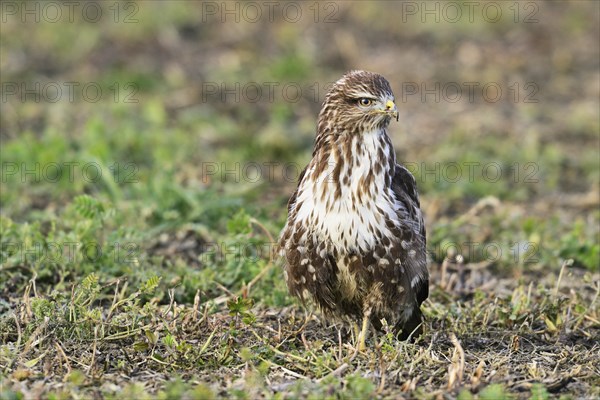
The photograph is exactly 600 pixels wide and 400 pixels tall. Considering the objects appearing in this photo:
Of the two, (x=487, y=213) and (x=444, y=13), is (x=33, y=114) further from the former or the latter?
(x=444, y=13)

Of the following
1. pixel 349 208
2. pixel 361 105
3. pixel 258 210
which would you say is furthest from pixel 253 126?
pixel 349 208

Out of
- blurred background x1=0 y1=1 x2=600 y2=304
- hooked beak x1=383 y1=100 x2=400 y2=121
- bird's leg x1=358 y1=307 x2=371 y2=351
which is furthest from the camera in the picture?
blurred background x1=0 y1=1 x2=600 y2=304

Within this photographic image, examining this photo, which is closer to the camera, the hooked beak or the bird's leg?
the bird's leg

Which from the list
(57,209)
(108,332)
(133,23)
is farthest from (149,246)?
(133,23)

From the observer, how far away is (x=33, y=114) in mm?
9555

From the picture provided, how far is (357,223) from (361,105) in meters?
0.67

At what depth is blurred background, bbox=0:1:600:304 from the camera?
674 centimetres

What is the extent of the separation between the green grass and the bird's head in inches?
43.7

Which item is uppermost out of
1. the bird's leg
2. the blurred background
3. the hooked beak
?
the hooked beak

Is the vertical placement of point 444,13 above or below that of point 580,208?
above

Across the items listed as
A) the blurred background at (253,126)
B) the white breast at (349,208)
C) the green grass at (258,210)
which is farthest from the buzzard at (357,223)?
the blurred background at (253,126)

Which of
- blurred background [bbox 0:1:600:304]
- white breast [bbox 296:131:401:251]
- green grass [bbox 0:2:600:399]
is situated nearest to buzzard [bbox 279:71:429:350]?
white breast [bbox 296:131:401:251]

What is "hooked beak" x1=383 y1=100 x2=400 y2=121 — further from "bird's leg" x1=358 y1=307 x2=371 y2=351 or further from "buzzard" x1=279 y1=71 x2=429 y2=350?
"bird's leg" x1=358 y1=307 x2=371 y2=351

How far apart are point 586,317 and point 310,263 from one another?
1807 millimetres
